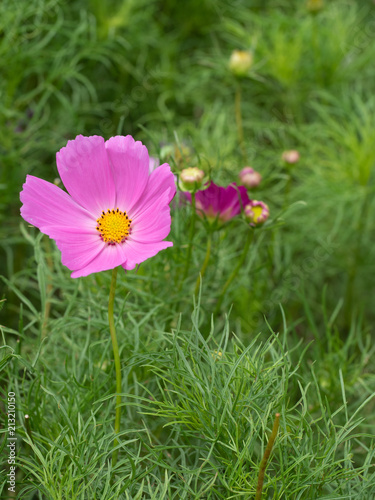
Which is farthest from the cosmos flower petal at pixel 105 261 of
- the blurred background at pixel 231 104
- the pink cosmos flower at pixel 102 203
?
the blurred background at pixel 231 104

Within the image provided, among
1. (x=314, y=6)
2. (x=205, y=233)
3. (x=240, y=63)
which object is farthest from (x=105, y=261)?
(x=314, y=6)

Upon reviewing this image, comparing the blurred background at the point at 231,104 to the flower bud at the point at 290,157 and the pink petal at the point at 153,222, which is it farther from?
the pink petal at the point at 153,222

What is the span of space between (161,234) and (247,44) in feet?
2.94

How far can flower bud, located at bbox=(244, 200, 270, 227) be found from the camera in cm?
62

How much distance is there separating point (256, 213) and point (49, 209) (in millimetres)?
229

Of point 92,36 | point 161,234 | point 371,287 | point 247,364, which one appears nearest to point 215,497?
point 247,364

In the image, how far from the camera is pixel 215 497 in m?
0.57

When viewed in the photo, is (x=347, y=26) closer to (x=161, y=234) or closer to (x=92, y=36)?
(x=92, y=36)

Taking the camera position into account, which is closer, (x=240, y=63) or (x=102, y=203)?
(x=102, y=203)

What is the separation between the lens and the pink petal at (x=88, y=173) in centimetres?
51

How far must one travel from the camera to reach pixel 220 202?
62cm

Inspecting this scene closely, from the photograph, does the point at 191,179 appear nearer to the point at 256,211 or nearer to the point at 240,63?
the point at 256,211

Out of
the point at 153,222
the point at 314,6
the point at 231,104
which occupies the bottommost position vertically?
the point at 153,222

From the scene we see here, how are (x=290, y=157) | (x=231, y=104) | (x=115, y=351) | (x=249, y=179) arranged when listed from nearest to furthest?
(x=115, y=351) → (x=249, y=179) → (x=290, y=157) → (x=231, y=104)
